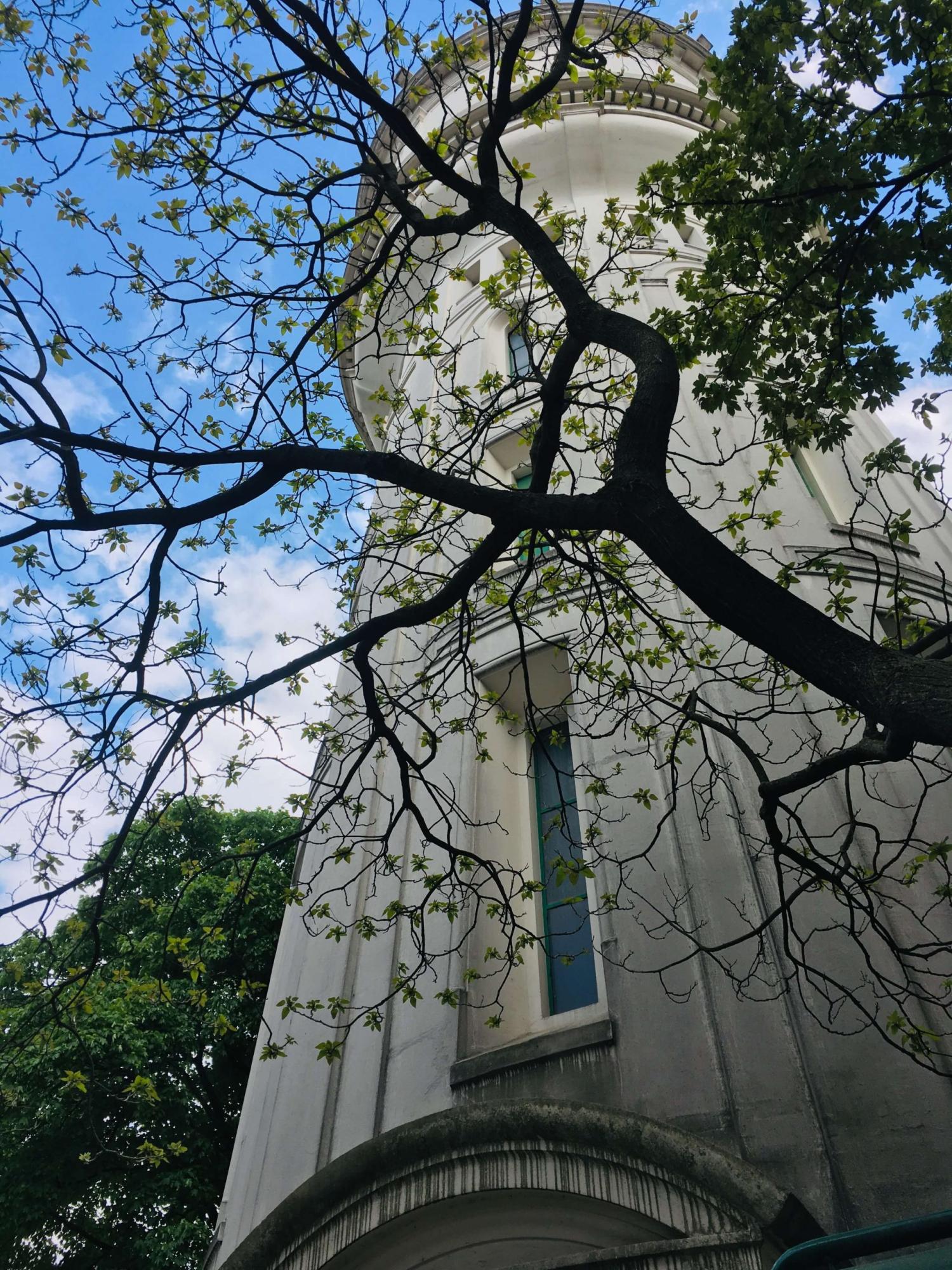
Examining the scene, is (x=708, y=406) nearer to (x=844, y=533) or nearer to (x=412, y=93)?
(x=844, y=533)

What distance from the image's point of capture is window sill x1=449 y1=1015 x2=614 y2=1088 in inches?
263

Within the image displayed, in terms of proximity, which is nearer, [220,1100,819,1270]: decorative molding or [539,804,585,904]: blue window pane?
[220,1100,819,1270]: decorative molding

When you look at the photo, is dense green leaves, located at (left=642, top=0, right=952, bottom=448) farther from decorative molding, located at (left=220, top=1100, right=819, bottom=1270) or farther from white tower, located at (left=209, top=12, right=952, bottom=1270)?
decorative molding, located at (left=220, top=1100, right=819, bottom=1270)

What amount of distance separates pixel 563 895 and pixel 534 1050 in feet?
5.28

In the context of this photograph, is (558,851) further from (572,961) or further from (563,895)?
(572,961)

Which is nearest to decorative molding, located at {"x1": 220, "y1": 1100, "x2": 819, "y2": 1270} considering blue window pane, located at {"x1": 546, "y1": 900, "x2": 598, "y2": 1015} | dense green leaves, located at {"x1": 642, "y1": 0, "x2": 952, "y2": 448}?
blue window pane, located at {"x1": 546, "y1": 900, "x2": 598, "y2": 1015}

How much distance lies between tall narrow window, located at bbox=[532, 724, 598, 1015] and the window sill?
Result: 0.51m

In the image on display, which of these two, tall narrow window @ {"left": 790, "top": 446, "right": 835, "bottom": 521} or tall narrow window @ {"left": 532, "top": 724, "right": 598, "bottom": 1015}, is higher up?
tall narrow window @ {"left": 790, "top": 446, "right": 835, "bottom": 521}

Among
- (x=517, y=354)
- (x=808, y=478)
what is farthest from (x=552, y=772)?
(x=517, y=354)

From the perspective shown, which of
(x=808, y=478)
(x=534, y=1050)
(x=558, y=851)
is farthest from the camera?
(x=808, y=478)

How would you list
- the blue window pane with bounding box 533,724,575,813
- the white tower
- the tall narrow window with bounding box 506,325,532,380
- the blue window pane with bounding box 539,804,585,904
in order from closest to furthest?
the white tower, the blue window pane with bounding box 539,804,585,904, the blue window pane with bounding box 533,724,575,813, the tall narrow window with bounding box 506,325,532,380

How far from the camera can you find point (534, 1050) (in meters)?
6.87

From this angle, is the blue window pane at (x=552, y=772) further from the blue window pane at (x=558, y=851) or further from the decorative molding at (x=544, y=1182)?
the decorative molding at (x=544, y=1182)

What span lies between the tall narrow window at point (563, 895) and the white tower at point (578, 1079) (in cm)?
3
